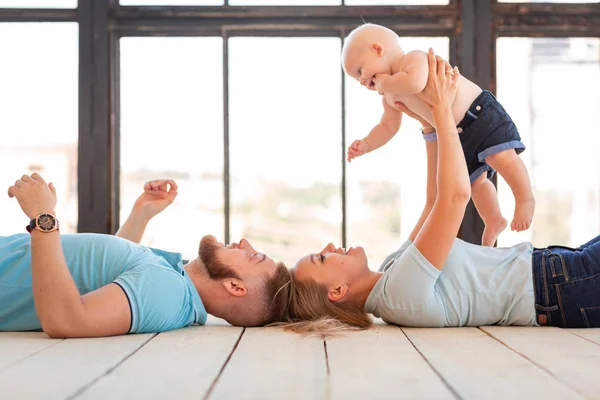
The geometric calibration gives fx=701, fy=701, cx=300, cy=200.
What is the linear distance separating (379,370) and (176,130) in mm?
1960

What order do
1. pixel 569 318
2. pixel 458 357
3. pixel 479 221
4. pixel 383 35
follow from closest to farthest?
pixel 458 357, pixel 569 318, pixel 383 35, pixel 479 221

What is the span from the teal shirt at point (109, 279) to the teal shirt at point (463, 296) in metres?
0.55

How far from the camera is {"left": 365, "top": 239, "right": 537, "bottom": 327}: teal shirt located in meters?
1.94

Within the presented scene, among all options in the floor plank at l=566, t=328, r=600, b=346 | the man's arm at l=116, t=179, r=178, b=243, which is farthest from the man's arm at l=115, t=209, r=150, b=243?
the floor plank at l=566, t=328, r=600, b=346

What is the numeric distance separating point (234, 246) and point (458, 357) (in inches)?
30.9

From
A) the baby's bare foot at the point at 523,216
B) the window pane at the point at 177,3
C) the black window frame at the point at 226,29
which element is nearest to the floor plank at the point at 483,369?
the baby's bare foot at the point at 523,216

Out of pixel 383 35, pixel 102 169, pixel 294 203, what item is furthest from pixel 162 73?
pixel 383 35

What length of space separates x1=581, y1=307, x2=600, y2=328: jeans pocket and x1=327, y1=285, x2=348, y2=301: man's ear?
2.18 feet

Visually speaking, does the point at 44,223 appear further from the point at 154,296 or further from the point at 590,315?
the point at 590,315

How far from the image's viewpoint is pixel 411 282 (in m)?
1.89

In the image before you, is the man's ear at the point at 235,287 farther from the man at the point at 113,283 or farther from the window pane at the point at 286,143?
the window pane at the point at 286,143

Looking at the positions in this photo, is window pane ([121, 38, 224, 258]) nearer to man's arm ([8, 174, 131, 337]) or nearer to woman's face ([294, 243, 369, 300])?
woman's face ([294, 243, 369, 300])

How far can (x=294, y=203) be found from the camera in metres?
3.09

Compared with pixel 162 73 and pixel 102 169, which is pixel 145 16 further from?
pixel 102 169
